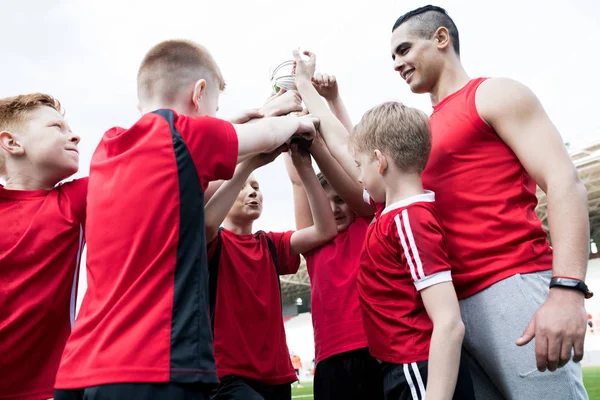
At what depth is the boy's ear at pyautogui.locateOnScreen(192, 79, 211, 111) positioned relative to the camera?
205cm

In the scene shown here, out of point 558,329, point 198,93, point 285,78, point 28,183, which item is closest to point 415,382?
point 558,329

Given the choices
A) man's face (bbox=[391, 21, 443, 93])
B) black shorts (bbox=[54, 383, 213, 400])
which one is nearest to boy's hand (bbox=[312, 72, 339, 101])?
man's face (bbox=[391, 21, 443, 93])

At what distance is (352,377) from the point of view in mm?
2592

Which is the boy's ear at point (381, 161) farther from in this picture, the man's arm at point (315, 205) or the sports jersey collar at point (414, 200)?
the man's arm at point (315, 205)

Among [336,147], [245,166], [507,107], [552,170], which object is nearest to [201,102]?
[245,166]

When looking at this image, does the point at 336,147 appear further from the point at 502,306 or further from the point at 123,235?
the point at 123,235

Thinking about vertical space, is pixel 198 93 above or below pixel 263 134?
above

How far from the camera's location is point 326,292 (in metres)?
2.83

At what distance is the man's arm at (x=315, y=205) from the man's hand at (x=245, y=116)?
11.9 inches

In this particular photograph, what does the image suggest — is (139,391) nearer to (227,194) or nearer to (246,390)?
(246,390)

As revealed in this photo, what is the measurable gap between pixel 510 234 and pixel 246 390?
133cm

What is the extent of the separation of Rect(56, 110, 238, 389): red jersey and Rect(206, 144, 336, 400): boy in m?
0.75

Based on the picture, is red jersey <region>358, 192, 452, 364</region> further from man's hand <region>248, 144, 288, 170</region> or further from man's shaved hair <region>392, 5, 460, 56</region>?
man's shaved hair <region>392, 5, 460, 56</region>

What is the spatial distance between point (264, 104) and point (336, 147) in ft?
1.37
